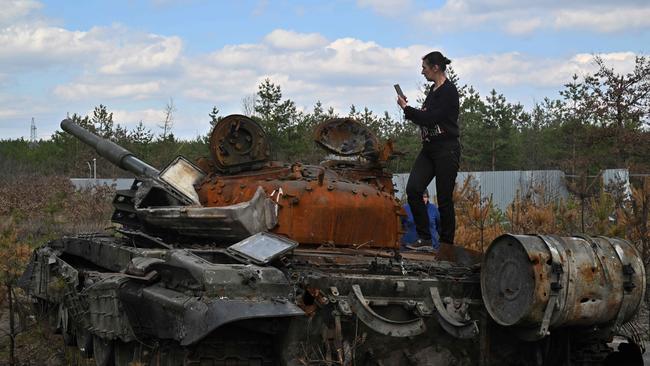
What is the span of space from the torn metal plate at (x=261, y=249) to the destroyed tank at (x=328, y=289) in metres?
0.02

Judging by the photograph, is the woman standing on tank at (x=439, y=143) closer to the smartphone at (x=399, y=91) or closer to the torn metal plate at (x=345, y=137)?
the smartphone at (x=399, y=91)

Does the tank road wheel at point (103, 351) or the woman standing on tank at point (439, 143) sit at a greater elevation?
the woman standing on tank at point (439, 143)

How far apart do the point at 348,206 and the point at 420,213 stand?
100 centimetres

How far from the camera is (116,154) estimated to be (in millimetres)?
10758

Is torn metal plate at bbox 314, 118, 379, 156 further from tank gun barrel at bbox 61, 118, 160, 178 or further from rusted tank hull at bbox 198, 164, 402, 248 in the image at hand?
tank gun barrel at bbox 61, 118, 160, 178

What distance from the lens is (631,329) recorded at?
24.1ft

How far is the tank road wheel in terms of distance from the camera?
7.87m

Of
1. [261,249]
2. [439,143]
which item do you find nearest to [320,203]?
[261,249]

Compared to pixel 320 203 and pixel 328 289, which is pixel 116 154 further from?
pixel 328 289

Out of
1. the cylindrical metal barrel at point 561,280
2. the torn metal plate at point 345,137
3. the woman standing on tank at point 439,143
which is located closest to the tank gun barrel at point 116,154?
the torn metal plate at point 345,137

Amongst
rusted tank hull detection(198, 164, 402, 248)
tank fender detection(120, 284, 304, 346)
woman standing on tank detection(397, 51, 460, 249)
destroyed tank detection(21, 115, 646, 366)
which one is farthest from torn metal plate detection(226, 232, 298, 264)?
woman standing on tank detection(397, 51, 460, 249)

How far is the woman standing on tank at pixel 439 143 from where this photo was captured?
340 inches

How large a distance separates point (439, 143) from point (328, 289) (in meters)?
2.68

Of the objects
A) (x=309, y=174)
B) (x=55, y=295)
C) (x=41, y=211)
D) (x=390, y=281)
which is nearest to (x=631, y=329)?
(x=390, y=281)
